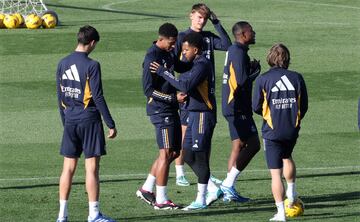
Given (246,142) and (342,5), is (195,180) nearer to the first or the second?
(246,142)

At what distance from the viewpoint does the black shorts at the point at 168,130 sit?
14.3 metres

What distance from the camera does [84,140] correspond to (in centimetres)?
1321

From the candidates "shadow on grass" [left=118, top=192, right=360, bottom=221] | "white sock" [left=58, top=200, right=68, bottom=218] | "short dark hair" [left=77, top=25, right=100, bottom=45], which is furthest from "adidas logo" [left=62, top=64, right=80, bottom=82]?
"shadow on grass" [left=118, top=192, right=360, bottom=221]

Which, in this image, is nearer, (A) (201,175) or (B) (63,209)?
(B) (63,209)

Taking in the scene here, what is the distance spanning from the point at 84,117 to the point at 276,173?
231 centimetres

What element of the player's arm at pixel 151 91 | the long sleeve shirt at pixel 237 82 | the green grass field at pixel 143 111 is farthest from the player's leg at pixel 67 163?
the long sleeve shirt at pixel 237 82

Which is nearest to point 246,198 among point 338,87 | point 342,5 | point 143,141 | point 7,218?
point 7,218

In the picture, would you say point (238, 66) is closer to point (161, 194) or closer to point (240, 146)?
point (240, 146)

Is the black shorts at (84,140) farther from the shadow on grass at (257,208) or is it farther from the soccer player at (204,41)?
the soccer player at (204,41)

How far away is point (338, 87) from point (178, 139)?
1252cm

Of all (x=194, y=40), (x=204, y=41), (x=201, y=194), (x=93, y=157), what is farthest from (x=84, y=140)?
(x=204, y=41)

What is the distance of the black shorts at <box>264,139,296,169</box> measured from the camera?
43.7 feet

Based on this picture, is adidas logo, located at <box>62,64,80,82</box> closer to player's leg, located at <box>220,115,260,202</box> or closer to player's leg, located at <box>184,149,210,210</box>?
player's leg, located at <box>184,149,210,210</box>

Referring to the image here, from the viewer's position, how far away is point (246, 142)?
50.4 feet
